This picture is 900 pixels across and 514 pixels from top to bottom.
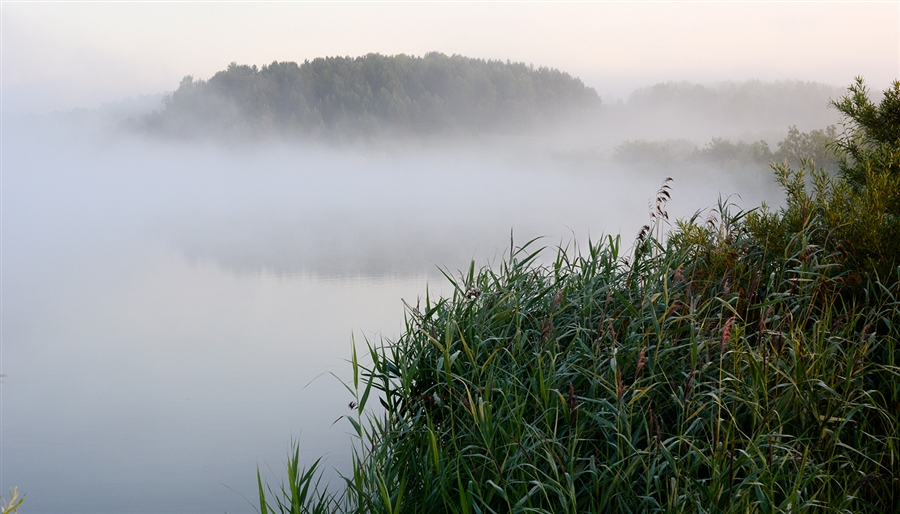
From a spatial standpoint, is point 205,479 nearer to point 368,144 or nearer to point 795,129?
point 795,129

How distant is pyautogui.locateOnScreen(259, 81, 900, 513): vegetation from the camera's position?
7.04 ft

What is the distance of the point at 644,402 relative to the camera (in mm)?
2562

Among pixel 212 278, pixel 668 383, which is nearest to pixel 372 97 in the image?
pixel 212 278

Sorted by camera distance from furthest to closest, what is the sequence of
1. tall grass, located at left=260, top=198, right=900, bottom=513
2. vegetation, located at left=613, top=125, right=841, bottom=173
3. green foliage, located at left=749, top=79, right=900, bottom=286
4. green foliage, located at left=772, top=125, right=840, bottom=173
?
1. vegetation, located at left=613, top=125, right=841, bottom=173
2. green foliage, located at left=772, top=125, right=840, bottom=173
3. green foliage, located at left=749, top=79, right=900, bottom=286
4. tall grass, located at left=260, top=198, right=900, bottom=513

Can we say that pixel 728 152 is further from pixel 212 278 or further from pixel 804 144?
pixel 212 278

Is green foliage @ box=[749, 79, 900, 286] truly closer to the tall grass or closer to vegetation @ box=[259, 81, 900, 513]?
vegetation @ box=[259, 81, 900, 513]

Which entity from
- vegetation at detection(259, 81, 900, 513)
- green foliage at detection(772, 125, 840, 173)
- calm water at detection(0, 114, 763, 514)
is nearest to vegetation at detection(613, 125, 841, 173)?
green foliage at detection(772, 125, 840, 173)

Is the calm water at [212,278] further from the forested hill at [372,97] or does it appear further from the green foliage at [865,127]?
the green foliage at [865,127]

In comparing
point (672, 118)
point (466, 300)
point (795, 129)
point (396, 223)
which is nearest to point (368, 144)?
point (396, 223)

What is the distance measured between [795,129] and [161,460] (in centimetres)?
911

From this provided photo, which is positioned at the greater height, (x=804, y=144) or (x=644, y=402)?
(x=804, y=144)

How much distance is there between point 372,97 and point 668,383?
1892 cm

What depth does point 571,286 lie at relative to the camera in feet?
11.3

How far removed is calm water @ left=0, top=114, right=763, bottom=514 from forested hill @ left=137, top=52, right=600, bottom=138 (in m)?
1.16
